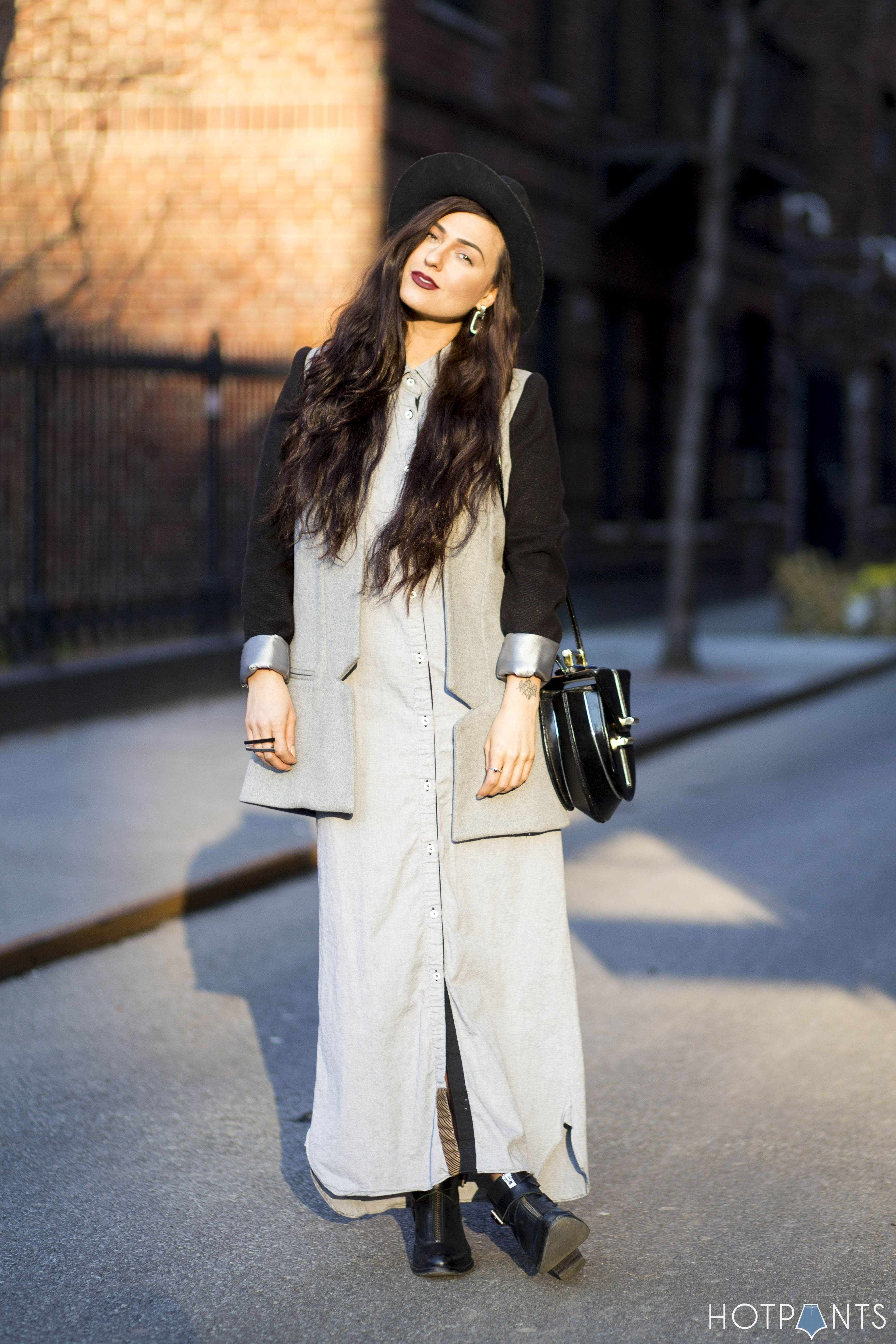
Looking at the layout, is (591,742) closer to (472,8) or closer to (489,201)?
(489,201)

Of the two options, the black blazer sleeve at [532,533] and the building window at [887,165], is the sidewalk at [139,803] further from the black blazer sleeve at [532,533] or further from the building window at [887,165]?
the building window at [887,165]

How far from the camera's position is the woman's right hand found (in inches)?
122

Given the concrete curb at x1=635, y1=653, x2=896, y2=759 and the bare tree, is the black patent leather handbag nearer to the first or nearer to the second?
the concrete curb at x1=635, y1=653, x2=896, y2=759


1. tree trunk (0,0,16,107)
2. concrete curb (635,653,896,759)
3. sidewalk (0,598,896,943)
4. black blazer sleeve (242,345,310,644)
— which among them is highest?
tree trunk (0,0,16,107)

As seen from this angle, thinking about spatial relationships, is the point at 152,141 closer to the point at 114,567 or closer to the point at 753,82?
the point at 114,567

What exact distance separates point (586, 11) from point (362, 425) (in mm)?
16554

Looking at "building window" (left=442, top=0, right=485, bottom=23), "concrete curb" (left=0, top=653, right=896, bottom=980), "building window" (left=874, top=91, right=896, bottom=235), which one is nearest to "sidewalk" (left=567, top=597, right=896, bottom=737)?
"concrete curb" (left=0, top=653, right=896, bottom=980)

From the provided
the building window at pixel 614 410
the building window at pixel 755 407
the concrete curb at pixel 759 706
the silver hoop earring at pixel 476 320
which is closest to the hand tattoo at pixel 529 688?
the silver hoop earring at pixel 476 320

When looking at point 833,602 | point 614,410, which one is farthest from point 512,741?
point 614,410

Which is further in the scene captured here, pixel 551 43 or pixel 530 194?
pixel 530 194

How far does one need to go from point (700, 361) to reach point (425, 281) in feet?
36.7

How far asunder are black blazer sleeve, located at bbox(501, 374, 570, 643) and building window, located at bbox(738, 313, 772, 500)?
2078 centimetres

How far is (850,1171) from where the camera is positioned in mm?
3734

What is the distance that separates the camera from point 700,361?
13961 mm
